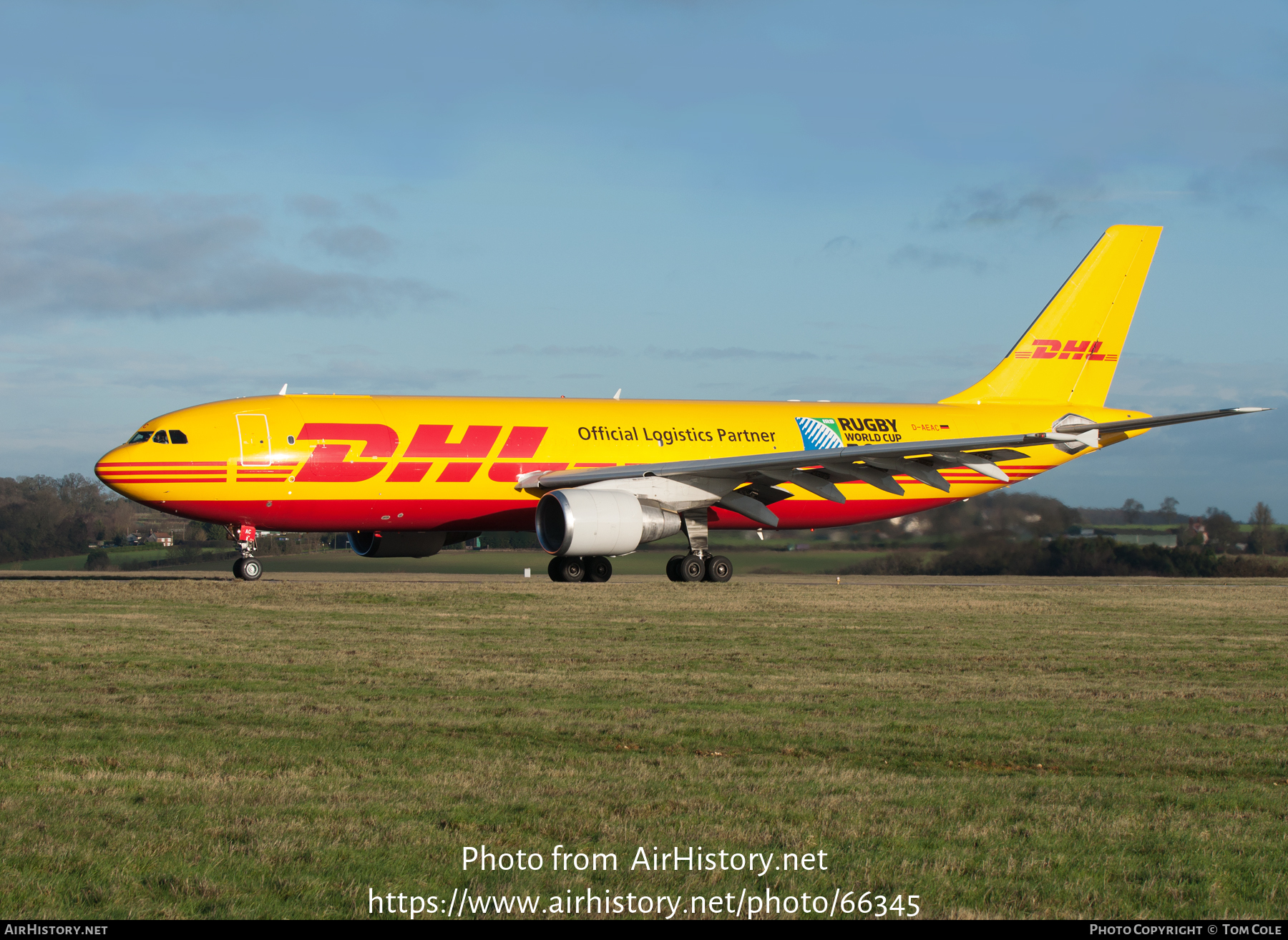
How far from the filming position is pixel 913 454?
26.5 metres

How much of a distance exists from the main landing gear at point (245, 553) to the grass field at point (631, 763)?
8525mm

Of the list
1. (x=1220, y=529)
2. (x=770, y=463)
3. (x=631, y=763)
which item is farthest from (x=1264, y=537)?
(x=631, y=763)

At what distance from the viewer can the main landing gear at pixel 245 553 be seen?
27.1 m

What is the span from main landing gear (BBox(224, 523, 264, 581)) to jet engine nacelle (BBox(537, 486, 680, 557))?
6552 mm

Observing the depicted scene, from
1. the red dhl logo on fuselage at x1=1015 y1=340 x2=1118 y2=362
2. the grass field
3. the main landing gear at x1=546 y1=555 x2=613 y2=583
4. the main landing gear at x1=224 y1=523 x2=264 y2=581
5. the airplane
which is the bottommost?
the grass field

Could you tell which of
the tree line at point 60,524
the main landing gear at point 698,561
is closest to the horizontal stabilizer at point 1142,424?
the main landing gear at point 698,561

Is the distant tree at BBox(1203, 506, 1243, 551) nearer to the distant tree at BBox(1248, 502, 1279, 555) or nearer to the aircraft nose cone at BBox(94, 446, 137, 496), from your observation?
the distant tree at BBox(1248, 502, 1279, 555)

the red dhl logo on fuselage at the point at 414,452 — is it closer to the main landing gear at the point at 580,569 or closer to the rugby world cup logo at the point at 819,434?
the main landing gear at the point at 580,569

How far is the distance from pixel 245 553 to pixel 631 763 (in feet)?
69.9

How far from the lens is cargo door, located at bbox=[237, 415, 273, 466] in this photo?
25.9 m

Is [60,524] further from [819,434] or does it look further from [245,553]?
[819,434]

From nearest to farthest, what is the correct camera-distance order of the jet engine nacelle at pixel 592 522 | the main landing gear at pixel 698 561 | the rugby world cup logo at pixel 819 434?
the jet engine nacelle at pixel 592 522
the main landing gear at pixel 698 561
the rugby world cup logo at pixel 819 434

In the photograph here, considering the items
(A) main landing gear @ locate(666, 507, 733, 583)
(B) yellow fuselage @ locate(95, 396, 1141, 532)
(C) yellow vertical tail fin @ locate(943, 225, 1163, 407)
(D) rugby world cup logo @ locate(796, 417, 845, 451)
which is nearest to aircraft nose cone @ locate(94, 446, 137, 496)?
(B) yellow fuselage @ locate(95, 396, 1141, 532)

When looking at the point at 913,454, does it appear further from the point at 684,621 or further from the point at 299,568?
the point at 299,568
